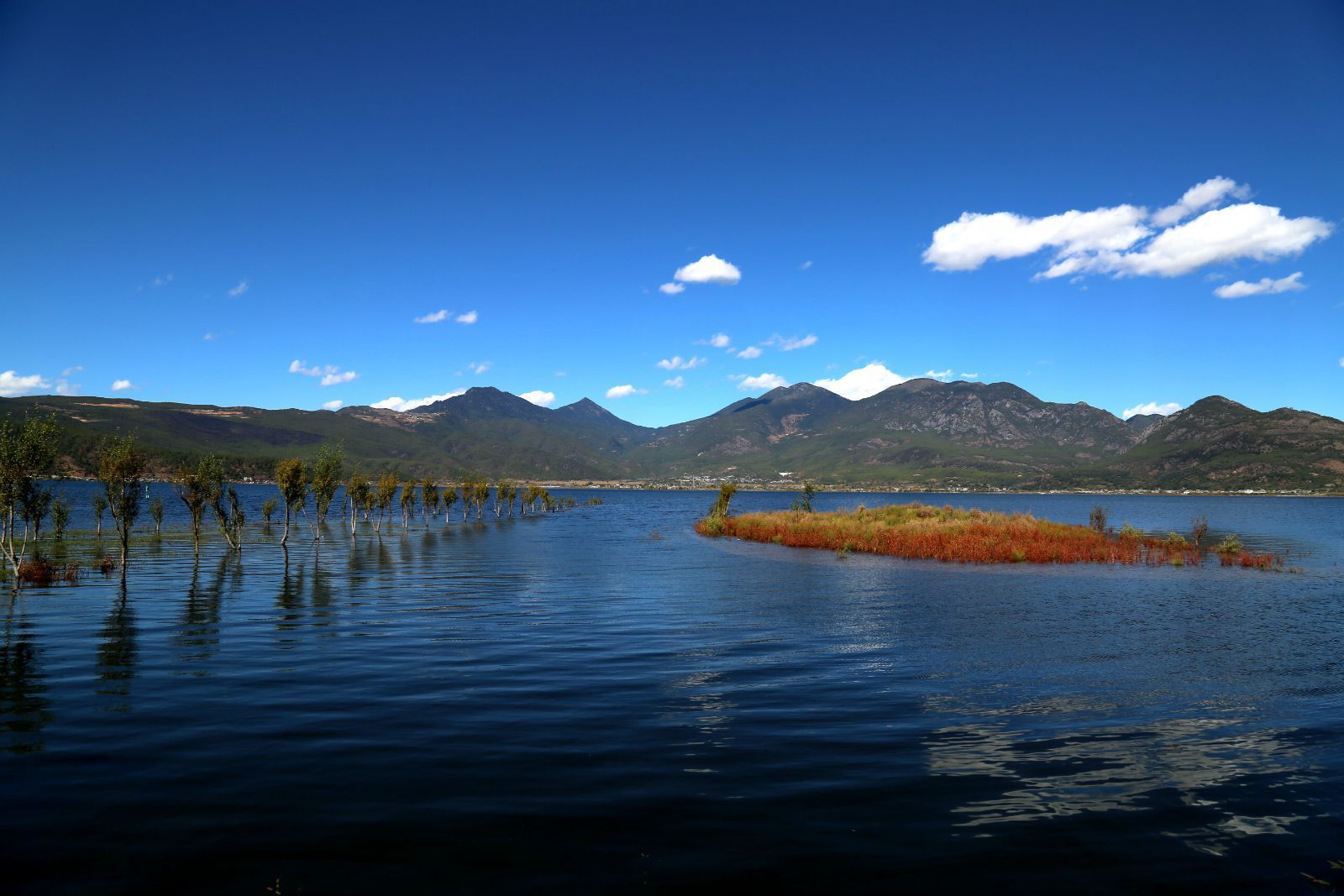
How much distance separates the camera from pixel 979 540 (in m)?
61.5

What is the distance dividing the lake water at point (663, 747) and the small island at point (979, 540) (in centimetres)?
2274

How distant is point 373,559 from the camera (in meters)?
59.9

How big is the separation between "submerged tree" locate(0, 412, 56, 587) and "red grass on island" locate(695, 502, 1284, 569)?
60509 mm

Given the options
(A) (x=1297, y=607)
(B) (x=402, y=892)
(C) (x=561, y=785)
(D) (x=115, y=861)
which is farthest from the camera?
(A) (x=1297, y=607)

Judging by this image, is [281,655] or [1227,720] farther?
[281,655]

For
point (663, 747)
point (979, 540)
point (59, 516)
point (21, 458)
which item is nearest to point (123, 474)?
point (21, 458)

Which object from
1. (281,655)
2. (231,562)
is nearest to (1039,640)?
(281,655)

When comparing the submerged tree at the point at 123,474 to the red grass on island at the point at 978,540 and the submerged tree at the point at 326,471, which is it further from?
the red grass on island at the point at 978,540

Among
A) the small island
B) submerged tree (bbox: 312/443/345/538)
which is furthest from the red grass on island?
submerged tree (bbox: 312/443/345/538)

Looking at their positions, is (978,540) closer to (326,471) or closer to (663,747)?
(663,747)

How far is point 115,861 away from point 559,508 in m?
188

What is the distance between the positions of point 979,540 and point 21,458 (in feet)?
224

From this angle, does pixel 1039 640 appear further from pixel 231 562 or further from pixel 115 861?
pixel 231 562

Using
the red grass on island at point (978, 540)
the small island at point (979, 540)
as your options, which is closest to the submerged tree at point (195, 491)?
the small island at point (979, 540)
